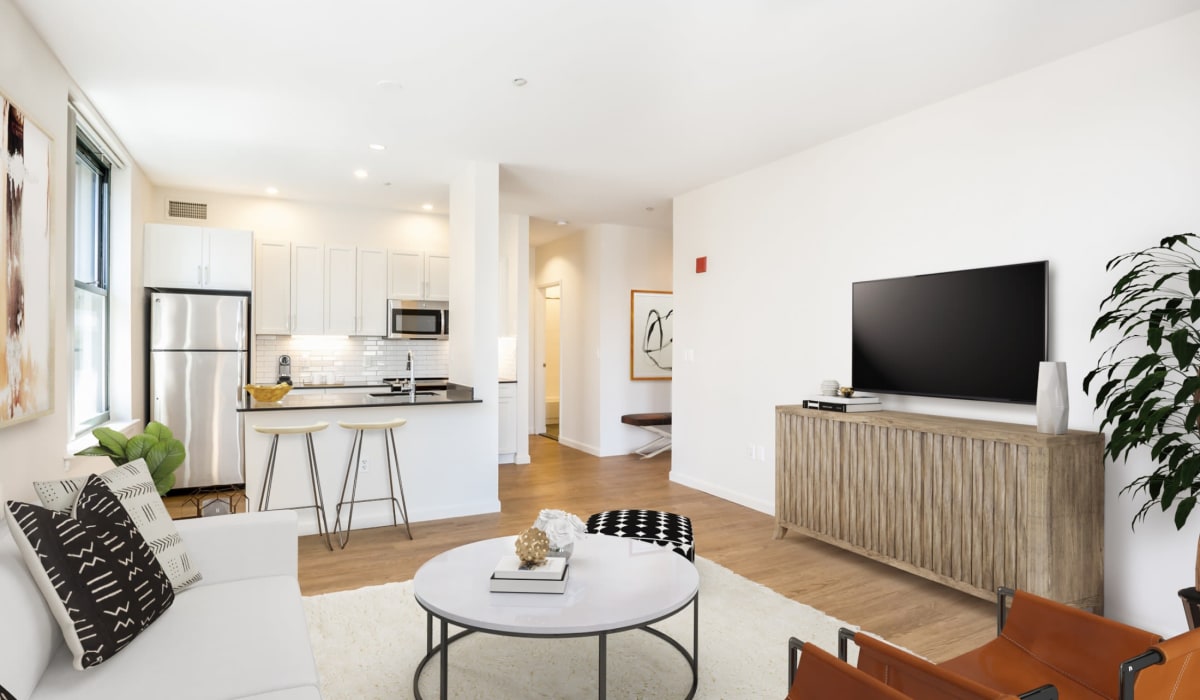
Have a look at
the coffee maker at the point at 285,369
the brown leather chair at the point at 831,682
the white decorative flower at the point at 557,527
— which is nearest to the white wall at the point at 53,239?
the white decorative flower at the point at 557,527

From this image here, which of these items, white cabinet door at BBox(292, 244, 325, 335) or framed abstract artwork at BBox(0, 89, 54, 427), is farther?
white cabinet door at BBox(292, 244, 325, 335)

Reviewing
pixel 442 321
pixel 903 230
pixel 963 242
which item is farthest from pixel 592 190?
pixel 963 242

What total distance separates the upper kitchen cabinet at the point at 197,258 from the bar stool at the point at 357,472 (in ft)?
7.49

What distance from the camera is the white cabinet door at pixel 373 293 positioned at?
6.68 m

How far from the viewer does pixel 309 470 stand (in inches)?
179

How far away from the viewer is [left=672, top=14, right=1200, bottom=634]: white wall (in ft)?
9.63

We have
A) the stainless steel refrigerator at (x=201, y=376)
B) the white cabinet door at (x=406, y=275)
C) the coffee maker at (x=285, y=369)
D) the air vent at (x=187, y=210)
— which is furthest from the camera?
the white cabinet door at (x=406, y=275)

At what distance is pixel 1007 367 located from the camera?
3.41 meters

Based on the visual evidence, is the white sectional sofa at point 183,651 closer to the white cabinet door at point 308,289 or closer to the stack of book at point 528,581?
the stack of book at point 528,581

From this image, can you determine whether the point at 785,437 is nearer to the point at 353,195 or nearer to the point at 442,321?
the point at 442,321

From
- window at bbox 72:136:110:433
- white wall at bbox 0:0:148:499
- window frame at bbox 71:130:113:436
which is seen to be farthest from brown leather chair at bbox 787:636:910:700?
window frame at bbox 71:130:113:436

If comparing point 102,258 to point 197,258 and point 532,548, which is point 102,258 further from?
point 532,548

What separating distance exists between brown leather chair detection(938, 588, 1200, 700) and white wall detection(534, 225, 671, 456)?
5.90 metres

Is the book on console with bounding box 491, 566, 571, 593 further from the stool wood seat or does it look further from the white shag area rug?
the stool wood seat
